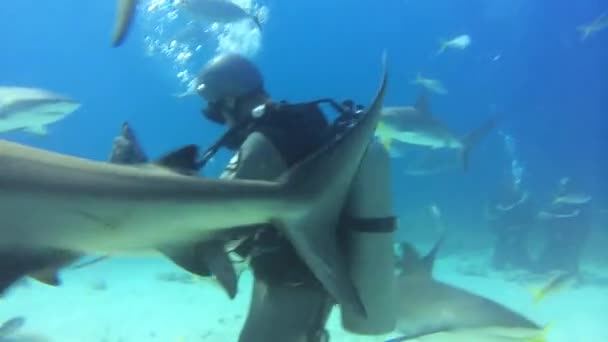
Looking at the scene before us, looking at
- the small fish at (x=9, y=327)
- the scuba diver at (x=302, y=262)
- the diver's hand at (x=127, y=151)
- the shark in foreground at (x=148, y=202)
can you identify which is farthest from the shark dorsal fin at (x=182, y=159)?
the small fish at (x=9, y=327)

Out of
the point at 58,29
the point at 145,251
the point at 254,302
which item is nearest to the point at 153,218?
the point at 145,251

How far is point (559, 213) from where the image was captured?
17203 millimetres

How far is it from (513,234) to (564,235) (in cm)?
149

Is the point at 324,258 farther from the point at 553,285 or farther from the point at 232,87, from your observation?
the point at 553,285

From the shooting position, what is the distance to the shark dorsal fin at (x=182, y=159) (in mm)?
2223

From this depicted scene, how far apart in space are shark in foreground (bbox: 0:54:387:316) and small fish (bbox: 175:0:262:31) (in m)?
9.09

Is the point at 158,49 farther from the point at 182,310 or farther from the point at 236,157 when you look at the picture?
the point at 236,157

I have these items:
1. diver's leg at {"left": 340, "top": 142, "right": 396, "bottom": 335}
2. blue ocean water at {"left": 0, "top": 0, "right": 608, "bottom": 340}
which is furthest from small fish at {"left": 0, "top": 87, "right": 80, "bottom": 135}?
blue ocean water at {"left": 0, "top": 0, "right": 608, "bottom": 340}

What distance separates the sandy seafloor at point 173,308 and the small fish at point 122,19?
4.32m

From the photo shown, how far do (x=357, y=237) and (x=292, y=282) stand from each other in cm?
47

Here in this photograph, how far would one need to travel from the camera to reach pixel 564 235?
16.5 meters

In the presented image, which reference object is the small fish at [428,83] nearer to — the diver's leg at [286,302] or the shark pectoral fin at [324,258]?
the diver's leg at [286,302]

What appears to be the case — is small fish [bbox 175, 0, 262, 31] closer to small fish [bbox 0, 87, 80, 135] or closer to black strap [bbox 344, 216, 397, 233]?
small fish [bbox 0, 87, 80, 135]

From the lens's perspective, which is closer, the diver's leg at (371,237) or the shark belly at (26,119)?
the diver's leg at (371,237)
